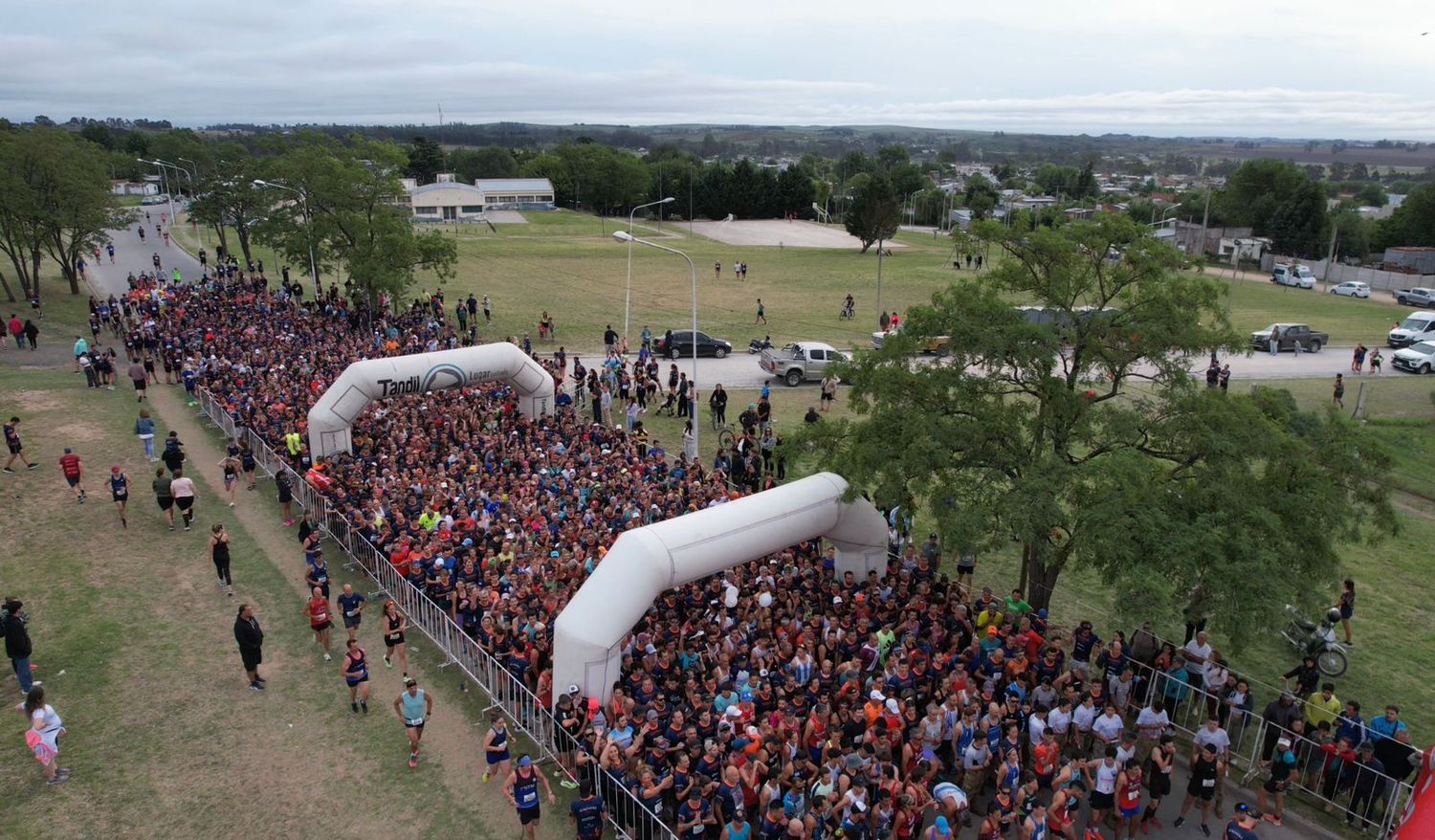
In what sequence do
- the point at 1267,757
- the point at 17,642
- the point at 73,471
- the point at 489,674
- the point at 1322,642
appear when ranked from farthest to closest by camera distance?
the point at 73,471
the point at 1322,642
the point at 489,674
the point at 17,642
the point at 1267,757

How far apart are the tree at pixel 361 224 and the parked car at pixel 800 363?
1565cm

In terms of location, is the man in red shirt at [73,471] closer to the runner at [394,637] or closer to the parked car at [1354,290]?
the runner at [394,637]

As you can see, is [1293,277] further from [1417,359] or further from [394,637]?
[394,637]

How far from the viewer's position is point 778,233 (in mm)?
90250

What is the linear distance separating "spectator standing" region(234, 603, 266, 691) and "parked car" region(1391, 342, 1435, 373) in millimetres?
42128

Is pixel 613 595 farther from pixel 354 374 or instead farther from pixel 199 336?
pixel 199 336

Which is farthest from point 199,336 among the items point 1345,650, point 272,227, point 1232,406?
point 1345,650

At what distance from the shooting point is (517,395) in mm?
25172

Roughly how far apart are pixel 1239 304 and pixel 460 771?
180 feet

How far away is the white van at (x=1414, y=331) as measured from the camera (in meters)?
40.0

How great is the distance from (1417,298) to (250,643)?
212ft

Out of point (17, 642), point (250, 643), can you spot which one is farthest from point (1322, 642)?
point (17, 642)

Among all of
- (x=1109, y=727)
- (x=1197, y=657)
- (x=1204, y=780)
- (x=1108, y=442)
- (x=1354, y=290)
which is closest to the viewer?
(x=1204, y=780)

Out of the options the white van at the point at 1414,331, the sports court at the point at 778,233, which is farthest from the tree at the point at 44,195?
the white van at the point at 1414,331
